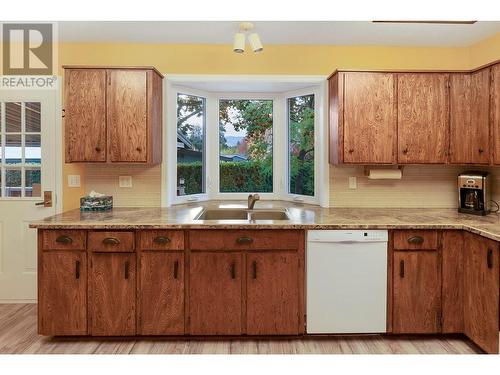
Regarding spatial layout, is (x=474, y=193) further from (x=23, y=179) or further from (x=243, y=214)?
(x=23, y=179)

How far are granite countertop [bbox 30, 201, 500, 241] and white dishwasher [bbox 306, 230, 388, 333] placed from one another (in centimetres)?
12

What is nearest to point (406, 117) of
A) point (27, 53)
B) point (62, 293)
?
point (62, 293)

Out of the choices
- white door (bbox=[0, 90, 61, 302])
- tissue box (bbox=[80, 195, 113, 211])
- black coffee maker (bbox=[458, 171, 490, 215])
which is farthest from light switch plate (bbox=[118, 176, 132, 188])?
black coffee maker (bbox=[458, 171, 490, 215])

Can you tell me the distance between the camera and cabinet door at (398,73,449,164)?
3002mm

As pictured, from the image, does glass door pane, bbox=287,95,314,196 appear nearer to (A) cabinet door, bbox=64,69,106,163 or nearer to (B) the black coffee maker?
(B) the black coffee maker

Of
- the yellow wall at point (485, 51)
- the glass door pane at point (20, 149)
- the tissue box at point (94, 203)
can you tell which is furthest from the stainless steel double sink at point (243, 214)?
the yellow wall at point (485, 51)

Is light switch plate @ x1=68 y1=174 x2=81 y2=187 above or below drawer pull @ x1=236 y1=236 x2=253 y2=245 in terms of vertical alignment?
above

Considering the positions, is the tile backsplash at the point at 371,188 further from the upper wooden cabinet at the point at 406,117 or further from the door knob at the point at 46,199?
the door knob at the point at 46,199

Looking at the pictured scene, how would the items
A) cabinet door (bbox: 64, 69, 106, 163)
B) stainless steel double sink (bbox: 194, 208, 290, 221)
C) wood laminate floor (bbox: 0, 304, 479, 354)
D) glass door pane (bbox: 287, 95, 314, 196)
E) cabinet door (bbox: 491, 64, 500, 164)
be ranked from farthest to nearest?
glass door pane (bbox: 287, 95, 314, 196)
stainless steel double sink (bbox: 194, 208, 290, 221)
cabinet door (bbox: 64, 69, 106, 163)
cabinet door (bbox: 491, 64, 500, 164)
wood laminate floor (bbox: 0, 304, 479, 354)

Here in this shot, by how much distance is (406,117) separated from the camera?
118 inches

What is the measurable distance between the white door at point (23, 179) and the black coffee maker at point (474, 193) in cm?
363

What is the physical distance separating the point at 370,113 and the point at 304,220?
1123 millimetres

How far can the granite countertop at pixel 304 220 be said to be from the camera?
8.09 feet

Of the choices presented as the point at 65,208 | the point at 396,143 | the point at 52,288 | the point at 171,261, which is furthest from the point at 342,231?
the point at 65,208
